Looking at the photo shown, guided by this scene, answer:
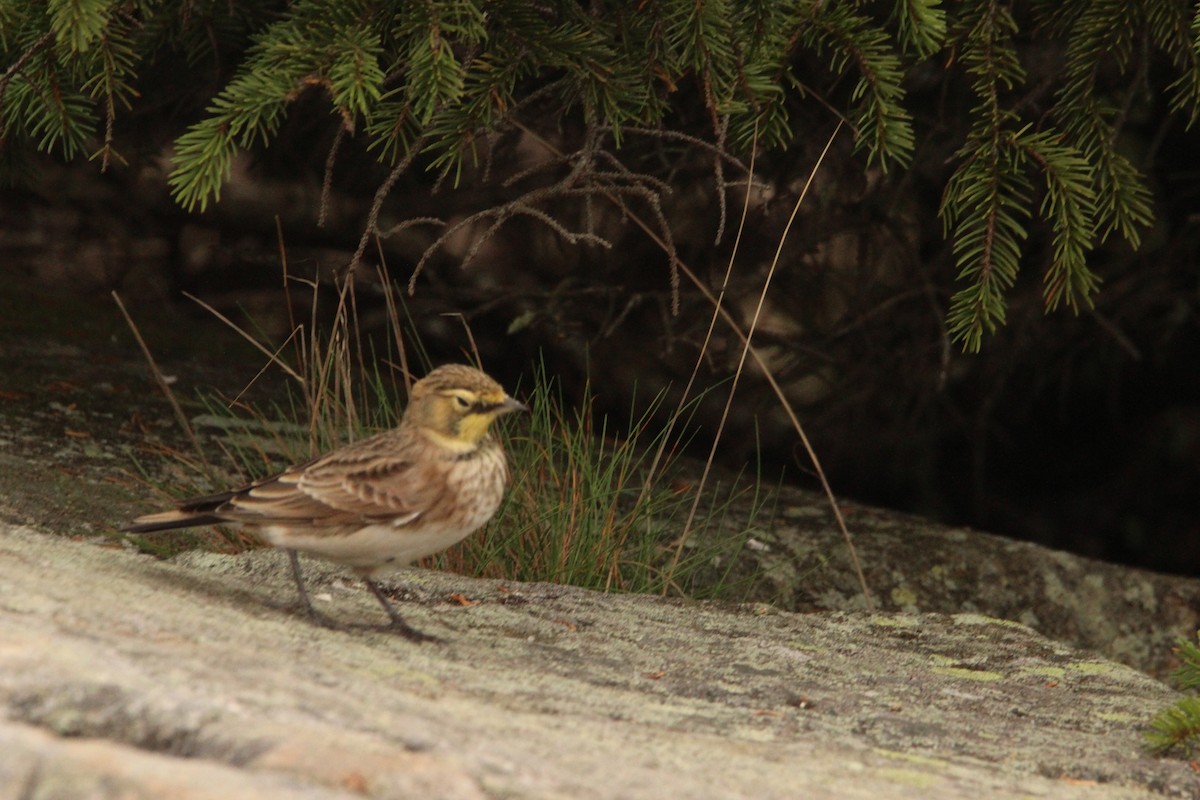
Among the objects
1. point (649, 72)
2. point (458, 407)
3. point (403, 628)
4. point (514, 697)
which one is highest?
point (649, 72)

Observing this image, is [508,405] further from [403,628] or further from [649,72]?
[649,72]

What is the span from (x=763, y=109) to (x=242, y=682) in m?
2.33

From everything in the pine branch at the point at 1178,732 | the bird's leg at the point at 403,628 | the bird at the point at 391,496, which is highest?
the bird at the point at 391,496

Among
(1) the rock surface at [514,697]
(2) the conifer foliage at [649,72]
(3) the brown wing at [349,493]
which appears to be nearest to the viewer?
(1) the rock surface at [514,697]

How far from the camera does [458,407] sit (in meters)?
3.22

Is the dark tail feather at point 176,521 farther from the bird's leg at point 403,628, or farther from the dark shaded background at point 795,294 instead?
the dark shaded background at point 795,294

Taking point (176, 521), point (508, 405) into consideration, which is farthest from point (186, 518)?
point (508, 405)

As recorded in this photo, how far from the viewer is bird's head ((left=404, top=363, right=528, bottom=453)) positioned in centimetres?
323

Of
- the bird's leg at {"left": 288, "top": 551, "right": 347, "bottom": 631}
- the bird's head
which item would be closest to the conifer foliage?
the bird's head

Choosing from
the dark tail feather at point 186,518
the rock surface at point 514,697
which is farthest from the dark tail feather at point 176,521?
the rock surface at point 514,697

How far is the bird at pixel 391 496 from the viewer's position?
311 cm

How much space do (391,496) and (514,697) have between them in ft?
2.09

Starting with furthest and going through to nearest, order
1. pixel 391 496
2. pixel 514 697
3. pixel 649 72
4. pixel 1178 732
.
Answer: pixel 649 72 < pixel 391 496 < pixel 1178 732 < pixel 514 697

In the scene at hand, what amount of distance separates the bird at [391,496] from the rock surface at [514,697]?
0.16m
